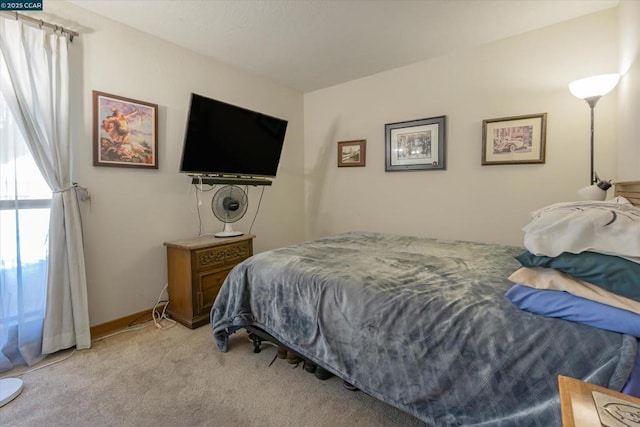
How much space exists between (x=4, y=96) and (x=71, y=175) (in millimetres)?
580

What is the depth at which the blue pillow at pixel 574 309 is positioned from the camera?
87 cm

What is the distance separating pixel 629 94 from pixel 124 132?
12.5 ft

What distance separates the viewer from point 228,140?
289 centimetres

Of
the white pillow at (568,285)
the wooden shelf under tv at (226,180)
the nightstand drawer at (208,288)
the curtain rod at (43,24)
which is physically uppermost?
the curtain rod at (43,24)

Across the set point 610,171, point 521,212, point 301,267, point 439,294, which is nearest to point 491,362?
point 439,294

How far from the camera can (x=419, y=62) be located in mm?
3193

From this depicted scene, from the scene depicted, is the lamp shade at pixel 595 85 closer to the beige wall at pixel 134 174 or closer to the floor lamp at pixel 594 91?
the floor lamp at pixel 594 91

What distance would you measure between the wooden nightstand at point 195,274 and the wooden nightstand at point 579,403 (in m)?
2.43

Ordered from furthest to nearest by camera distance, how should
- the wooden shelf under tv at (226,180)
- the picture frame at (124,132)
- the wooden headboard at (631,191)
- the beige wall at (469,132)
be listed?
the wooden shelf under tv at (226,180) → the beige wall at (469,132) → the picture frame at (124,132) → the wooden headboard at (631,191)

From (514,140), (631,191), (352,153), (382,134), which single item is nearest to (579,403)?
(631,191)

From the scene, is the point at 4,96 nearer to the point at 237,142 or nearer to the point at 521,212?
the point at 237,142

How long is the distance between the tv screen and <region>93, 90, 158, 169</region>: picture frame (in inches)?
14.2

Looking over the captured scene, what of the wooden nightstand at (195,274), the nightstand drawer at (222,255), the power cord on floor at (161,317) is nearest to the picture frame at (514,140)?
the nightstand drawer at (222,255)

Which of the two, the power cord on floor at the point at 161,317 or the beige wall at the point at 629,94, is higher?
the beige wall at the point at 629,94
